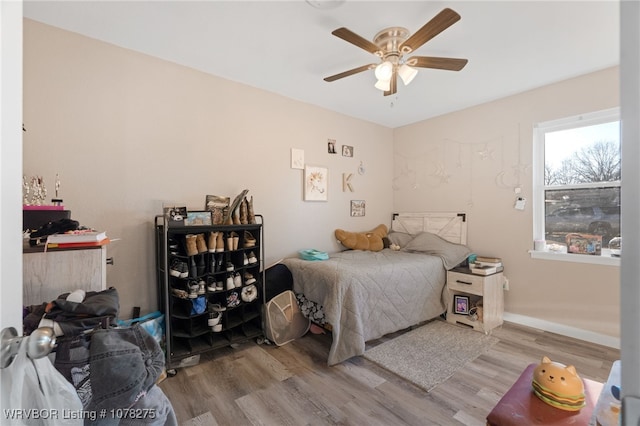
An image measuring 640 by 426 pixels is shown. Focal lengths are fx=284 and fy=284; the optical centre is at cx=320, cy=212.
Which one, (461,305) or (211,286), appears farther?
(461,305)

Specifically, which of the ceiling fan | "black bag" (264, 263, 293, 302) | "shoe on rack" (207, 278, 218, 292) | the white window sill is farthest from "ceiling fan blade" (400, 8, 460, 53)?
the white window sill

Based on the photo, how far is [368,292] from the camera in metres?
2.41

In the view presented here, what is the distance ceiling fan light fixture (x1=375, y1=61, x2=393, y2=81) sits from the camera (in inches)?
77.1

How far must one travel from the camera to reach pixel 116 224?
2.16 m

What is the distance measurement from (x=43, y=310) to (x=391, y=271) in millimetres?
2323

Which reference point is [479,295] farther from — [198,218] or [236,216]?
[198,218]

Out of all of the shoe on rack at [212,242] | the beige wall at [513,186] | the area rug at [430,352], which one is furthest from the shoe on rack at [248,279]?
the beige wall at [513,186]

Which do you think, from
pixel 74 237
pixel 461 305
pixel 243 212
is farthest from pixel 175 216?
pixel 461 305

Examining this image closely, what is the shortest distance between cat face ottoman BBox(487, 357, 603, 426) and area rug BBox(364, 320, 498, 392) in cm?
84

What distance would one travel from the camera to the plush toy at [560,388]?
3.67 ft

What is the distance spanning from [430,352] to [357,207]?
198 centimetres

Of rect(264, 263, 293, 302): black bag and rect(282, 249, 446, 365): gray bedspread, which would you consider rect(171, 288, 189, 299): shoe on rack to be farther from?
rect(282, 249, 446, 365): gray bedspread

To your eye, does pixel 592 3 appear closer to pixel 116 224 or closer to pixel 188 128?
pixel 188 128

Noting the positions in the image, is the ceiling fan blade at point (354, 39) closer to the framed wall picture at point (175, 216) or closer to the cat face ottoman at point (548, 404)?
the framed wall picture at point (175, 216)
